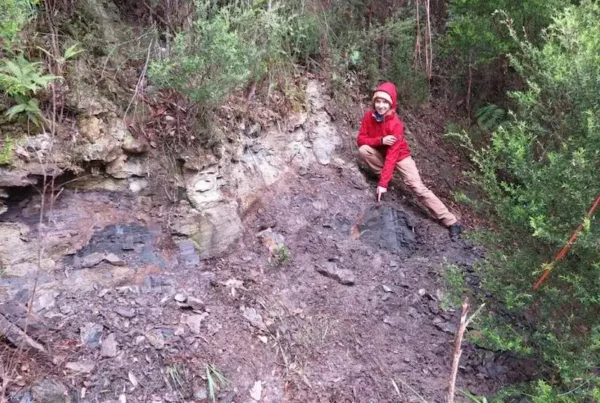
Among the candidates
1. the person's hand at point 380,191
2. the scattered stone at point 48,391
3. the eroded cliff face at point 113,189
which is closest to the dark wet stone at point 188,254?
the eroded cliff face at point 113,189

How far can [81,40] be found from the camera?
12.0 ft

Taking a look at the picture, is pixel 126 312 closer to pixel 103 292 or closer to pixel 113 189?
pixel 103 292

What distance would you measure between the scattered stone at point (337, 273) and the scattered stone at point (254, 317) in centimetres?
73

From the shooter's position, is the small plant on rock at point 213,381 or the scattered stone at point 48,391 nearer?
the scattered stone at point 48,391

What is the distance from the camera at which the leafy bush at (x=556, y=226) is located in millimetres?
2607

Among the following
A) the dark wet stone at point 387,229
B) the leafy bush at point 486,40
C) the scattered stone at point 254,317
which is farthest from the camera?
the leafy bush at point 486,40

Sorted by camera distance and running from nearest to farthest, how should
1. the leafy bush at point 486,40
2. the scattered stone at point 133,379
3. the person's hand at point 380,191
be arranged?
the scattered stone at point 133,379
the person's hand at point 380,191
the leafy bush at point 486,40

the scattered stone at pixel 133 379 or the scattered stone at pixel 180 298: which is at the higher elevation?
the scattered stone at pixel 180 298

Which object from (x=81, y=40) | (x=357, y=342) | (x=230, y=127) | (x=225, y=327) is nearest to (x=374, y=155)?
(x=230, y=127)

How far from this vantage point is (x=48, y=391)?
2.59 m

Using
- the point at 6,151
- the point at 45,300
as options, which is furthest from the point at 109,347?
the point at 6,151

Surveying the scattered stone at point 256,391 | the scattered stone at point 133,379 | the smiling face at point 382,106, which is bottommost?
the scattered stone at point 256,391

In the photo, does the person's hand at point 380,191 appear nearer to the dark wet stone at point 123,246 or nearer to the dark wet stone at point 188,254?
the dark wet stone at point 188,254

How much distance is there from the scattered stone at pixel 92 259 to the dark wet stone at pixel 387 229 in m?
2.25
